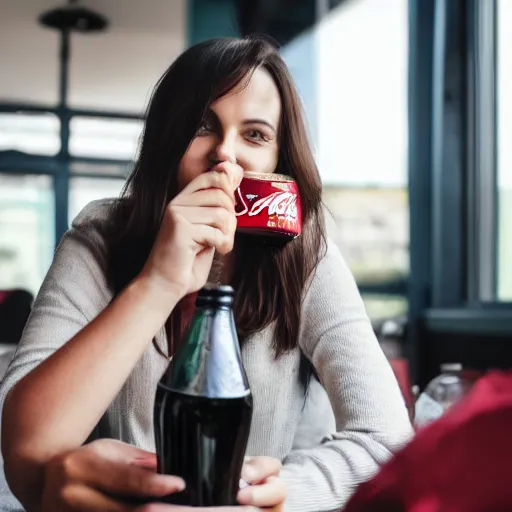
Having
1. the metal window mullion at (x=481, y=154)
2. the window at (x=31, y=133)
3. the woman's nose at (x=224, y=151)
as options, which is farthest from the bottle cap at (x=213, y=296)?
the window at (x=31, y=133)

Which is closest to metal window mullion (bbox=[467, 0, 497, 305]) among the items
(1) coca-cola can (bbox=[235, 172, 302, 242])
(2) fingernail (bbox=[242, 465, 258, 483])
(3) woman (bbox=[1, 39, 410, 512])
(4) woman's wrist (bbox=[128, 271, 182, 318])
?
(3) woman (bbox=[1, 39, 410, 512])

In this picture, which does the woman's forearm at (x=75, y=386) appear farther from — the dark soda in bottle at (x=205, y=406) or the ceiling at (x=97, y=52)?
the ceiling at (x=97, y=52)

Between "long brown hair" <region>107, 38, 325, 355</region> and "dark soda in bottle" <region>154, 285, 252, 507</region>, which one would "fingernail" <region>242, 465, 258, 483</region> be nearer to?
"dark soda in bottle" <region>154, 285, 252, 507</region>

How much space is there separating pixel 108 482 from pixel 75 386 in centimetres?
15

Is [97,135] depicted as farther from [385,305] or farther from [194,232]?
[194,232]

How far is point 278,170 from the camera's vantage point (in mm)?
1022

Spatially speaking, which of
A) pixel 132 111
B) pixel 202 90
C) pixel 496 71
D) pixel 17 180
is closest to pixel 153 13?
pixel 132 111

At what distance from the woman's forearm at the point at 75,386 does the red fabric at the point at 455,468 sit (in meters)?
0.42

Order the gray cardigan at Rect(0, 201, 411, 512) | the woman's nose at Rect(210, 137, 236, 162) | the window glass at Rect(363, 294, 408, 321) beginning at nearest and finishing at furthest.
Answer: the gray cardigan at Rect(0, 201, 411, 512) < the woman's nose at Rect(210, 137, 236, 162) < the window glass at Rect(363, 294, 408, 321)

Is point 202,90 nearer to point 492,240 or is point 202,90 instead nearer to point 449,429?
point 449,429

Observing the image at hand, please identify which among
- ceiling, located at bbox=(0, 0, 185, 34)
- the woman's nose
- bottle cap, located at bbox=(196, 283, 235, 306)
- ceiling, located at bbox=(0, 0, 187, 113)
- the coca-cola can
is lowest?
bottle cap, located at bbox=(196, 283, 235, 306)

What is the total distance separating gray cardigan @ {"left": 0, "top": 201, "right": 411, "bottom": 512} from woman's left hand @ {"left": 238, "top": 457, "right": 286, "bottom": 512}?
135 millimetres

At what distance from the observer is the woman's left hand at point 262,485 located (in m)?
0.49

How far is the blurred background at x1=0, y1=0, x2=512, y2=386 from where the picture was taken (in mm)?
2482
